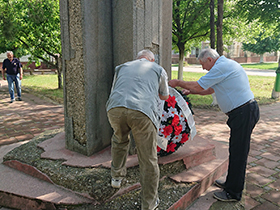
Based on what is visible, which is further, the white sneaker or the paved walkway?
the paved walkway

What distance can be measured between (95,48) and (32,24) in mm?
9839

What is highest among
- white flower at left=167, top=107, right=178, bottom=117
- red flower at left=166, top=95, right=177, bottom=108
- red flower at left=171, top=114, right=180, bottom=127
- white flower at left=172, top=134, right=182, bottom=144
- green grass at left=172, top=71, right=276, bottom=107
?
red flower at left=166, top=95, right=177, bottom=108

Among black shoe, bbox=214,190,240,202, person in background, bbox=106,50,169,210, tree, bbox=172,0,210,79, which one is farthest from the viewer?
tree, bbox=172,0,210,79

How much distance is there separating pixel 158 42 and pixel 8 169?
3010 mm

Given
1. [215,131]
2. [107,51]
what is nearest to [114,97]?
[107,51]

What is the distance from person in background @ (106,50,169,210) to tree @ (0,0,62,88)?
10.3 metres

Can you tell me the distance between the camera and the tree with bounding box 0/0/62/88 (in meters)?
11.0

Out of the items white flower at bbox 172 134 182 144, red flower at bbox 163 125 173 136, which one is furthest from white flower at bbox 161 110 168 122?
white flower at bbox 172 134 182 144

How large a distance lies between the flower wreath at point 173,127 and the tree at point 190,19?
9.79 metres

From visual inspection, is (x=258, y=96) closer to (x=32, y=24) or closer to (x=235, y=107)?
(x=235, y=107)

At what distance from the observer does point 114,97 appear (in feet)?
8.00

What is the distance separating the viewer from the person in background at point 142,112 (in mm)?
2369

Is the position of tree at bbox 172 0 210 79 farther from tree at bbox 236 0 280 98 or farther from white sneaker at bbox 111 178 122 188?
white sneaker at bbox 111 178 122 188

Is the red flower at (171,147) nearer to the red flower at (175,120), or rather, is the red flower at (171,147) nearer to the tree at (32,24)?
the red flower at (175,120)
